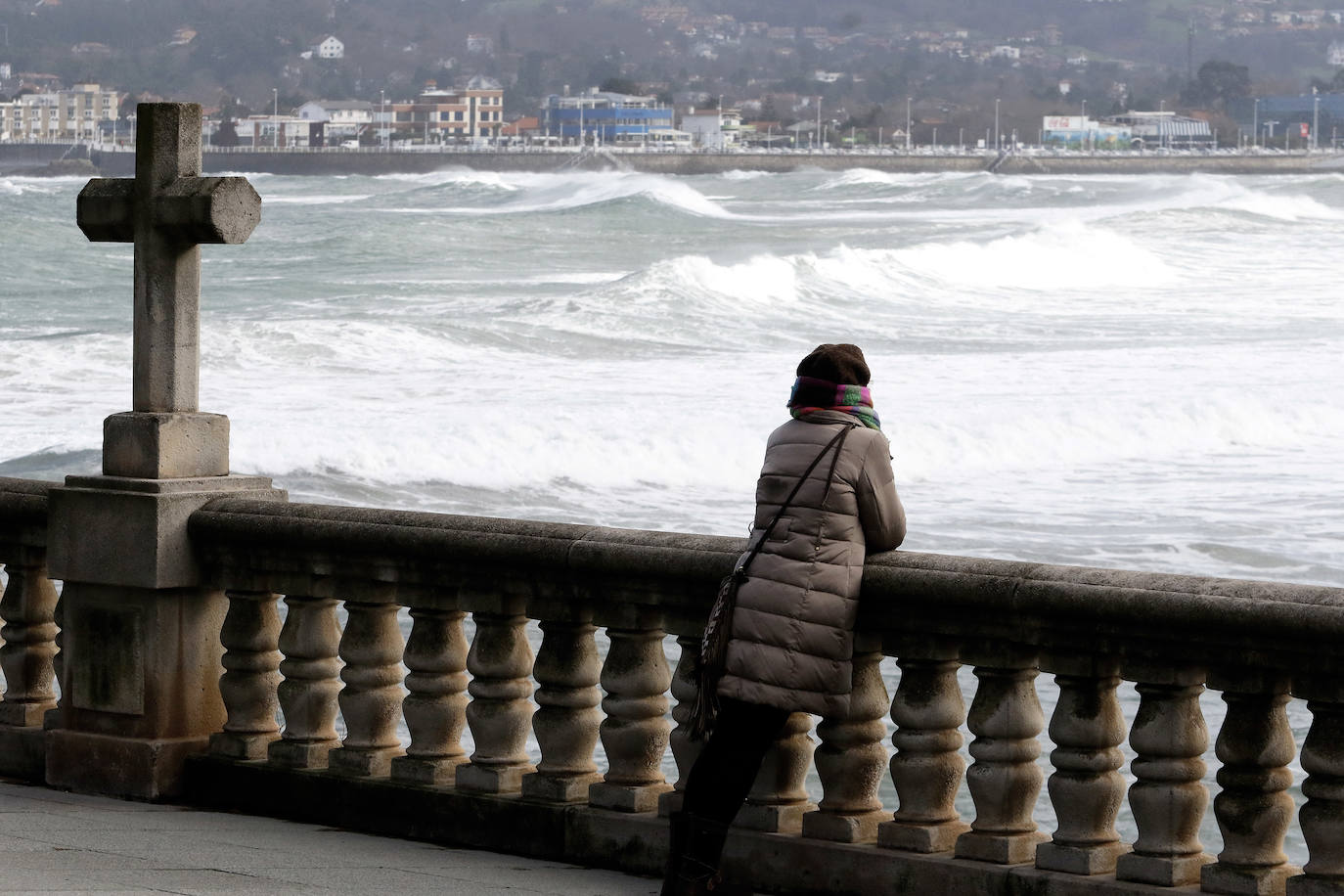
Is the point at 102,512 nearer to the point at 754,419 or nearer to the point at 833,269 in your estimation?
the point at 754,419

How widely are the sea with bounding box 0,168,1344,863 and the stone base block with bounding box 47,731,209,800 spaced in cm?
405

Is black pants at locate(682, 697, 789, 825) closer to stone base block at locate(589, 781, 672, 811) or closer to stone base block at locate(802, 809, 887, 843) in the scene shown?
stone base block at locate(802, 809, 887, 843)

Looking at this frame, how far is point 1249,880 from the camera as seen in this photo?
403cm

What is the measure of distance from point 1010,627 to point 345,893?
1526 mm

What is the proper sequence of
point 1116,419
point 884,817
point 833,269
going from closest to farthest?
1. point 884,817
2. point 1116,419
3. point 833,269

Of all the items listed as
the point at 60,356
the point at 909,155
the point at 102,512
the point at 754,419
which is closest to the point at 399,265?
the point at 60,356

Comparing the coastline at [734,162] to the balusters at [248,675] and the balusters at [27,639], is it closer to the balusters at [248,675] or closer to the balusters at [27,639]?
the balusters at [27,639]

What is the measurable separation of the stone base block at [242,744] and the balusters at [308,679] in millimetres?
106

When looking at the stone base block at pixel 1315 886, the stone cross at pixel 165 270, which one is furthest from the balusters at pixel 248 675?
the stone base block at pixel 1315 886

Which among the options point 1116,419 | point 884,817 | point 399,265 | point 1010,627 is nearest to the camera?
point 1010,627

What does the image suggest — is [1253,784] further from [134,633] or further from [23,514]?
[23,514]

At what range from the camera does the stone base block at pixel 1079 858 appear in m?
4.23

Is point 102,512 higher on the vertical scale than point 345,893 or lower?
higher

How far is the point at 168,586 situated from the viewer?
217 inches
